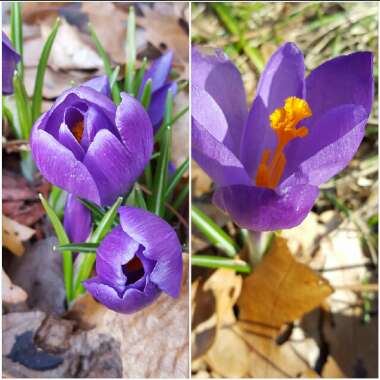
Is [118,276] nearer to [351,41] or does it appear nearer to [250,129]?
[250,129]

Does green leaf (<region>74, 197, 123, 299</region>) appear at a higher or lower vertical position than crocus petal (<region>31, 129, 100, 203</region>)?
lower

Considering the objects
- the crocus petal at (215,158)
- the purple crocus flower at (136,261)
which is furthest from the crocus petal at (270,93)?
the purple crocus flower at (136,261)

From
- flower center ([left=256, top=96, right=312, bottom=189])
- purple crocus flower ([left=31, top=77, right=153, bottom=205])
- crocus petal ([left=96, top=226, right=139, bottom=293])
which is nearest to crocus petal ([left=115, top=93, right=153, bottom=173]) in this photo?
purple crocus flower ([left=31, top=77, right=153, bottom=205])

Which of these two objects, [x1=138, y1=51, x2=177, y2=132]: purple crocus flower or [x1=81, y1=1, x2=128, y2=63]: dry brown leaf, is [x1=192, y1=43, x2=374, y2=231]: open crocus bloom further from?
[x1=81, y1=1, x2=128, y2=63]: dry brown leaf

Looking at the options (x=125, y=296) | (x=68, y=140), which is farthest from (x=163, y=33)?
(x=125, y=296)

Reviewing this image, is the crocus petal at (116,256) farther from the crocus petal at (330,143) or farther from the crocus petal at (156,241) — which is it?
the crocus petal at (330,143)

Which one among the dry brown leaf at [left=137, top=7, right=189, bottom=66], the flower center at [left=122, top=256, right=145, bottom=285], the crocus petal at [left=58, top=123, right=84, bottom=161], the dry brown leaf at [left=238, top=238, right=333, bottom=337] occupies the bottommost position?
the dry brown leaf at [left=238, top=238, right=333, bottom=337]

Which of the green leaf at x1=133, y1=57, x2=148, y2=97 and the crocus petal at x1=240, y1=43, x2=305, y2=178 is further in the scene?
the green leaf at x1=133, y1=57, x2=148, y2=97
